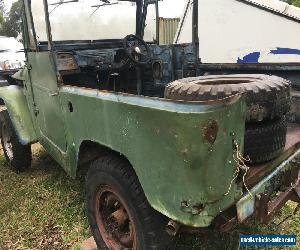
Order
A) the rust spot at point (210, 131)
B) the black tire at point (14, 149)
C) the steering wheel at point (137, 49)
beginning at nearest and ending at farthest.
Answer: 1. the rust spot at point (210, 131)
2. the steering wheel at point (137, 49)
3. the black tire at point (14, 149)

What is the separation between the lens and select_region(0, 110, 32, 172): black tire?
164 inches

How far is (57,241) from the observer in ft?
9.58

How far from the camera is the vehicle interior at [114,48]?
3607 millimetres

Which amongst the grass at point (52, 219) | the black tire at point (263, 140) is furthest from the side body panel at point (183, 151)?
the grass at point (52, 219)

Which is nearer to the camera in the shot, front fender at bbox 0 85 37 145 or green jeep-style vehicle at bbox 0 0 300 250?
green jeep-style vehicle at bbox 0 0 300 250

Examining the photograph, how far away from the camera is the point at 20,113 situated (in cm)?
397

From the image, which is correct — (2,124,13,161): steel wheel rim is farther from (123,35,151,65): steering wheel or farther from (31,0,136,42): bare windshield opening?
(123,35,151,65): steering wheel

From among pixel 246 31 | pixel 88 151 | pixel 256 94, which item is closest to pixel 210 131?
pixel 256 94

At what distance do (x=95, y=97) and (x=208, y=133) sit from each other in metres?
0.89

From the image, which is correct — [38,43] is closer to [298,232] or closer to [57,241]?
[57,241]

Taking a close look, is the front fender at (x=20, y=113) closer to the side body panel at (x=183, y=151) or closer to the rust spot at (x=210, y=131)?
the side body panel at (x=183, y=151)

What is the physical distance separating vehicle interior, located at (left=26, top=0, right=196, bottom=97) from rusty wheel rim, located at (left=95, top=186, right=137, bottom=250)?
1423 millimetres

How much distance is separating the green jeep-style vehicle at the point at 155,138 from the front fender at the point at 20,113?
0.03 m

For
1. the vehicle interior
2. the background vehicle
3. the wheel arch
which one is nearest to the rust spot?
the wheel arch
